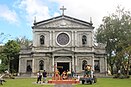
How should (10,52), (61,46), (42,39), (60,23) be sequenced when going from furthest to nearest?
(10,52) → (42,39) → (60,23) → (61,46)

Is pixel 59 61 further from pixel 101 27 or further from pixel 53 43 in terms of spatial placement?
pixel 101 27

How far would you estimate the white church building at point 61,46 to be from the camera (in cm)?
4966

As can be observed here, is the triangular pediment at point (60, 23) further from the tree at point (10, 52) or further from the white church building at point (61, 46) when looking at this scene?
the tree at point (10, 52)

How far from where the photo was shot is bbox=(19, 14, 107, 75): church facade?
49656 millimetres

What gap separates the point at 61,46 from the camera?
164ft

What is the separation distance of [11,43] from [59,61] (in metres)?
14.0

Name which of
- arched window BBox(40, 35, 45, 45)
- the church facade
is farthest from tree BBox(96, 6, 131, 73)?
arched window BBox(40, 35, 45, 45)

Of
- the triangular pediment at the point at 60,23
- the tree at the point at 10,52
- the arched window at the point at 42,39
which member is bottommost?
the tree at the point at 10,52

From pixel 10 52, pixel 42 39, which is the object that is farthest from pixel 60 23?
pixel 10 52

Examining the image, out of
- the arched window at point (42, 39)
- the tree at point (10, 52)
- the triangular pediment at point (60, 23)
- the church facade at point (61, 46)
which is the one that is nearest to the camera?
the church facade at point (61, 46)

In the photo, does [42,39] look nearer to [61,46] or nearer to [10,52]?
[61,46]

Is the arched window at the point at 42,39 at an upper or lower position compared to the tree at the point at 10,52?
upper

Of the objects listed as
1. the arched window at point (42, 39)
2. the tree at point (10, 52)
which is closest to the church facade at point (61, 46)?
the arched window at point (42, 39)

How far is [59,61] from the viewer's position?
49.0m
